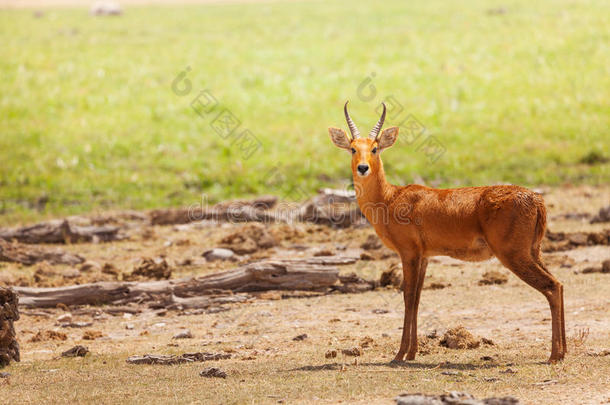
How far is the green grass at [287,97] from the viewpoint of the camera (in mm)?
26578

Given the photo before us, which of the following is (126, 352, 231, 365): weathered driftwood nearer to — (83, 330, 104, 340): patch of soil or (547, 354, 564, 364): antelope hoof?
(83, 330, 104, 340): patch of soil

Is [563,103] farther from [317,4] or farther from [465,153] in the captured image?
[317,4]

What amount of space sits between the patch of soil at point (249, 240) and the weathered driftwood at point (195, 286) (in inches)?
133

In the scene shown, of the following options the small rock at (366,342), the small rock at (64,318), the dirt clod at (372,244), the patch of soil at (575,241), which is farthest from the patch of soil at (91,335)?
the patch of soil at (575,241)

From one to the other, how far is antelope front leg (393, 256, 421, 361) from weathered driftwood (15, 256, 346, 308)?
12.8 ft

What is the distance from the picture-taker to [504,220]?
1013 cm

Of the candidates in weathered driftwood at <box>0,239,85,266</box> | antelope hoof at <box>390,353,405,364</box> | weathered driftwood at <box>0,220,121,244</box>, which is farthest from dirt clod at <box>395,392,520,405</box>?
weathered driftwood at <box>0,220,121,244</box>

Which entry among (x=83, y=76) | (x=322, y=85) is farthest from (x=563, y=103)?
(x=83, y=76)

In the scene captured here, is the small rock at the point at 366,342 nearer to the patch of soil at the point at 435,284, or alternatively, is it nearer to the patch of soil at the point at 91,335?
the patch of soil at the point at 435,284

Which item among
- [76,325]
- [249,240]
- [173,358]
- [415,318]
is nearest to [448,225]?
[415,318]

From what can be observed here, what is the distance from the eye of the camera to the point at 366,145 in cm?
1104

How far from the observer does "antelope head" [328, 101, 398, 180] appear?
10859 millimetres

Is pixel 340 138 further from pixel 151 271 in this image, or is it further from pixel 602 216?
pixel 602 216

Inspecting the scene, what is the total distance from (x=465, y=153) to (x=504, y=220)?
61.3 ft
